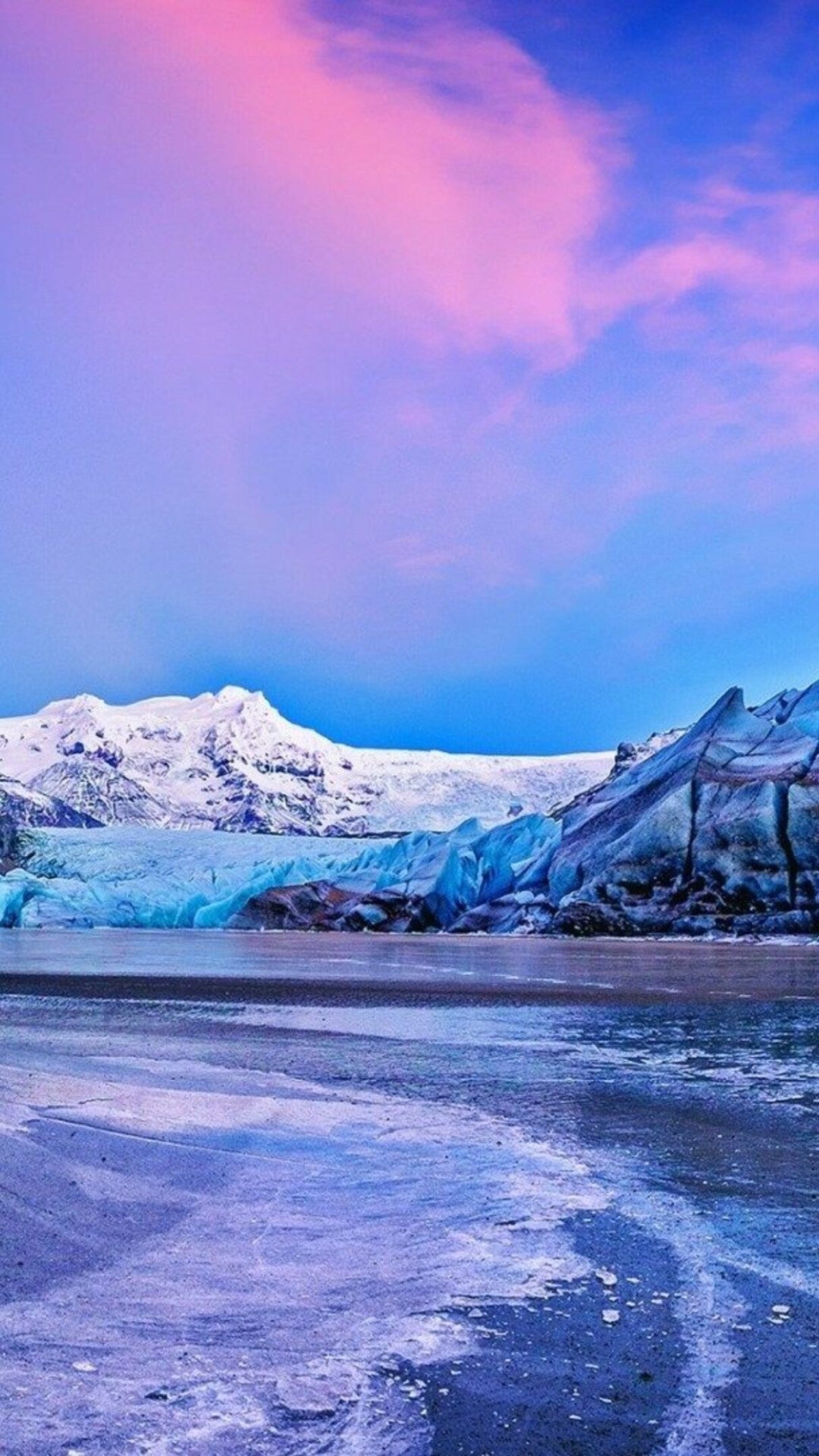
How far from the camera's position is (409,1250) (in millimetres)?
3316

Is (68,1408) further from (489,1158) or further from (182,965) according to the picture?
(182,965)

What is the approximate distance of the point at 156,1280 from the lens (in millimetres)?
2965

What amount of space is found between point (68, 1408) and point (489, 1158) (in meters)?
2.57

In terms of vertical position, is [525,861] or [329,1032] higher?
[525,861]

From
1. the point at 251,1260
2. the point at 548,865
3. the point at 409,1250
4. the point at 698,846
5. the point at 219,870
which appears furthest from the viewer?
the point at 219,870

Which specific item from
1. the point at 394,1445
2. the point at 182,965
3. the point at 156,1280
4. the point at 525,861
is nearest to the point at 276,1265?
the point at 156,1280

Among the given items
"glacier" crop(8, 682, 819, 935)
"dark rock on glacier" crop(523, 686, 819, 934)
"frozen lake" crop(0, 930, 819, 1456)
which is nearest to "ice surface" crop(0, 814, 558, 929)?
"glacier" crop(8, 682, 819, 935)

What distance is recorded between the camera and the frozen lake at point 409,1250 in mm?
2205

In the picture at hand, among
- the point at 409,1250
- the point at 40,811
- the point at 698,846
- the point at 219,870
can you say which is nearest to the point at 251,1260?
the point at 409,1250

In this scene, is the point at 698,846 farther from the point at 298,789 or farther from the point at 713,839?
the point at 298,789

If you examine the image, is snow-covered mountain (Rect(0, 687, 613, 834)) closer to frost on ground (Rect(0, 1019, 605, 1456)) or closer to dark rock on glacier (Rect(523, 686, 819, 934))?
dark rock on glacier (Rect(523, 686, 819, 934))

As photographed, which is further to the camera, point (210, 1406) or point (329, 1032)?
point (329, 1032)

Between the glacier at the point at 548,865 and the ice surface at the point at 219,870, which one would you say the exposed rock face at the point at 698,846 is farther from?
the ice surface at the point at 219,870

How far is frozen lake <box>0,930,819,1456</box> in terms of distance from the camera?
7.23 ft
